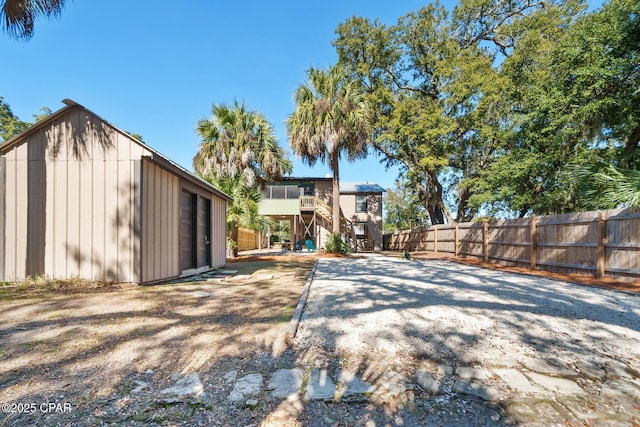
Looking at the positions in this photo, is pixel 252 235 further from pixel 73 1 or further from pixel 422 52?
pixel 73 1

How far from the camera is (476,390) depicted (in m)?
2.12

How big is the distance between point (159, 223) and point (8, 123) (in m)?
27.5

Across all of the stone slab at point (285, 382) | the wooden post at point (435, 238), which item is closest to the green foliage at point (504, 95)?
the wooden post at point (435, 238)

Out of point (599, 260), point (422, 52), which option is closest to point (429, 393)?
point (599, 260)

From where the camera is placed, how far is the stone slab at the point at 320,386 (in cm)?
205

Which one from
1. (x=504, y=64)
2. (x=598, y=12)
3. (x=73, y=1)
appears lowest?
(x=73, y=1)

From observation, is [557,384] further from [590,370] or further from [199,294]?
[199,294]

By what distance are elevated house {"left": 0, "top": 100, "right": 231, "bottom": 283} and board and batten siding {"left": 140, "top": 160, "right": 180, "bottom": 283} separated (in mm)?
25

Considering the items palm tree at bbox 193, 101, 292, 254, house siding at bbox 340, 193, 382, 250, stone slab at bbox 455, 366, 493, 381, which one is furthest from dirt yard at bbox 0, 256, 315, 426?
house siding at bbox 340, 193, 382, 250

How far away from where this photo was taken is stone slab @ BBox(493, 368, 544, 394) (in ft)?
6.95

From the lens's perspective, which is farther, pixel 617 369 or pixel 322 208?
pixel 322 208

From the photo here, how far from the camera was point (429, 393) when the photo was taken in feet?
6.89

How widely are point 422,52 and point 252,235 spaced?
18.1 metres

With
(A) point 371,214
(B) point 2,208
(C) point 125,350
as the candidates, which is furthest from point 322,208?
(C) point 125,350
